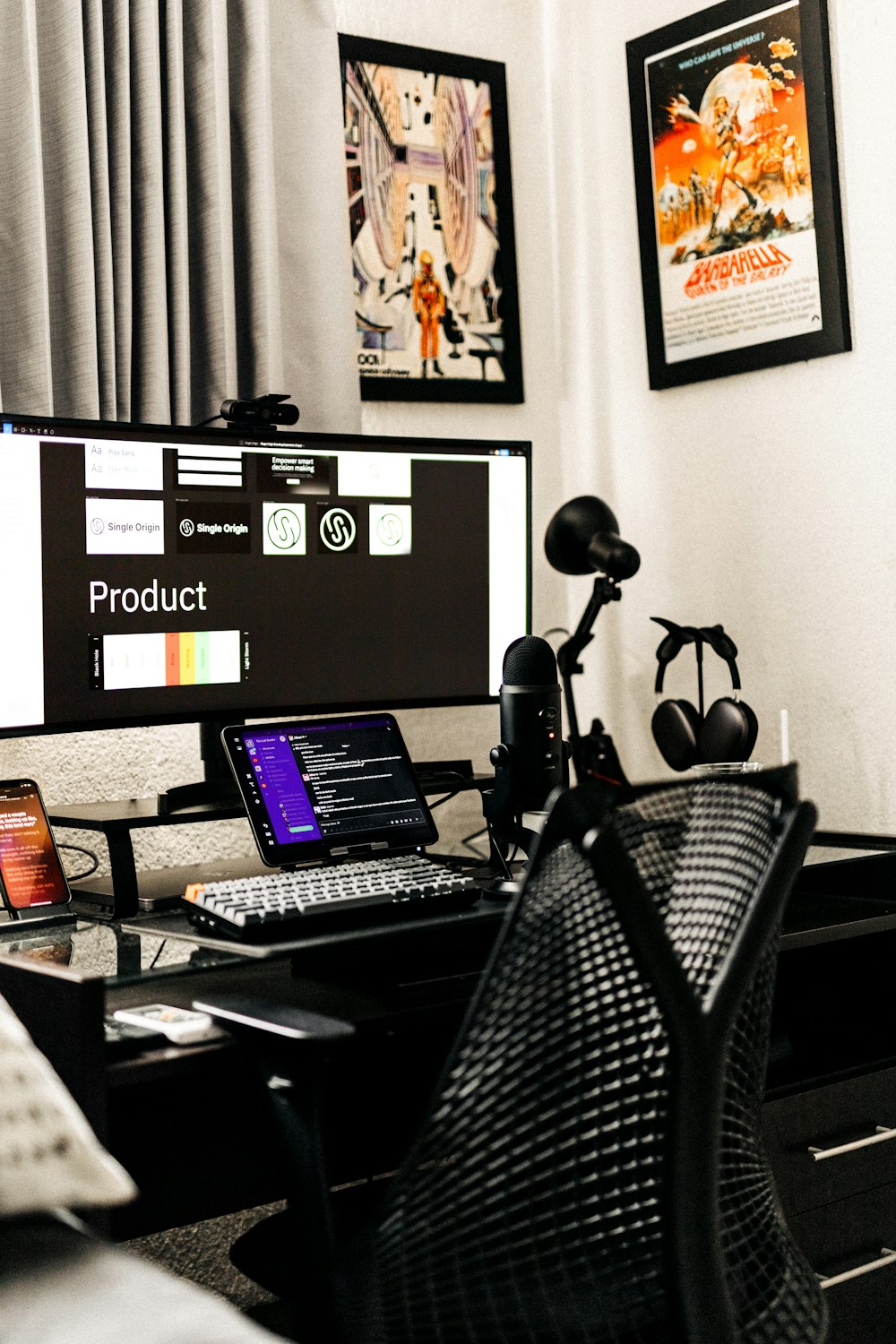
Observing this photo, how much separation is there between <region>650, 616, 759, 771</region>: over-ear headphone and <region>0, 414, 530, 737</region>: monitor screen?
0.26m

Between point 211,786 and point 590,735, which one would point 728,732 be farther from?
point 211,786

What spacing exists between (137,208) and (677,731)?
1011mm

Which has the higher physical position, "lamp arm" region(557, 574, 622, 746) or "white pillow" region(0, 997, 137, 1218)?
"lamp arm" region(557, 574, 622, 746)

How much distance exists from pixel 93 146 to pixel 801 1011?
1.45 metres

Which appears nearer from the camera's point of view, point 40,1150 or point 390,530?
point 40,1150

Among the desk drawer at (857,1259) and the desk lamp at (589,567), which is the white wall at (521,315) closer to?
the desk lamp at (589,567)

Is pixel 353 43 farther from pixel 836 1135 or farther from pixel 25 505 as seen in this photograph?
pixel 836 1135

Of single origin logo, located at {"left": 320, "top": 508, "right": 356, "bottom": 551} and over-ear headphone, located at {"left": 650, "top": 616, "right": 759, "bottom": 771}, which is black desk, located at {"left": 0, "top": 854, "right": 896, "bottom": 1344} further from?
single origin logo, located at {"left": 320, "top": 508, "right": 356, "bottom": 551}

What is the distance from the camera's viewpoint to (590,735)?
1.99 meters

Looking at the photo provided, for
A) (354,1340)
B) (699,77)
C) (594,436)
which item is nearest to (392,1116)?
(354,1340)

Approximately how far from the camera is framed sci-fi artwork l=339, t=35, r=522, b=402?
2152 millimetres

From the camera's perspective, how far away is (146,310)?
183cm

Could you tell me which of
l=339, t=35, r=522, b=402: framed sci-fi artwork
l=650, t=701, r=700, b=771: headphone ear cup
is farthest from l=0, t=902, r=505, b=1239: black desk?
l=339, t=35, r=522, b=402: framed sci-fi artwork

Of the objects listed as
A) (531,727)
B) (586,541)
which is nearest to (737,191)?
(586,541)
